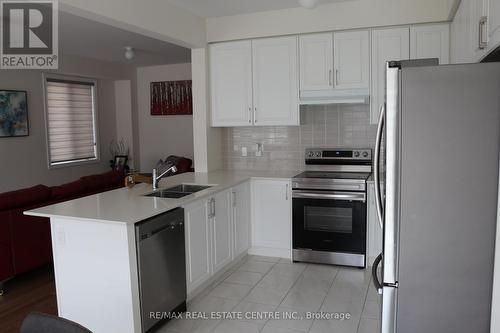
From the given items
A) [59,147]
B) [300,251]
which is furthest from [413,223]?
[59,147]

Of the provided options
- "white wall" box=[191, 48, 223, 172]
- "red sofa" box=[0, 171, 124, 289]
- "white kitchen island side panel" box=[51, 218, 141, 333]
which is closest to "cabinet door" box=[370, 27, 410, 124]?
"white wall" box=[191, 48, 223, 172]

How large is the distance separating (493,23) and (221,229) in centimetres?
272

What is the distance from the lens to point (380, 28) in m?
4.19

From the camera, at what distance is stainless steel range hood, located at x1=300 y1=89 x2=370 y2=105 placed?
168 inches

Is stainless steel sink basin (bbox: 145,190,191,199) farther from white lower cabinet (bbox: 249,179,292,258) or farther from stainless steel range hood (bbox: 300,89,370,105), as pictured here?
stainless steel range hood (bbox: 300,89,370,105)

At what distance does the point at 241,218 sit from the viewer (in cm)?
439

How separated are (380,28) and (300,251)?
240cm

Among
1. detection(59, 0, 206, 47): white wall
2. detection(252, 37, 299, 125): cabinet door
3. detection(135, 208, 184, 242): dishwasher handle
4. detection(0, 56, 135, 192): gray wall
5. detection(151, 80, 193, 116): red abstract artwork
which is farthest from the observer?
detection(151, 80, 193, 116): red abstract artwork

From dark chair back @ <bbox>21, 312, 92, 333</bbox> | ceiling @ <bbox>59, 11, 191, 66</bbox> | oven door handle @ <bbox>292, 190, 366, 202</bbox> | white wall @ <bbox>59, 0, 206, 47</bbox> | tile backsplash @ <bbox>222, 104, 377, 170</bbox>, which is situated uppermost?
ceiling @ <bbox>59, 11, 191, 66</bbox>

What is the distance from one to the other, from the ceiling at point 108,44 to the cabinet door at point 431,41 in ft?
10.5

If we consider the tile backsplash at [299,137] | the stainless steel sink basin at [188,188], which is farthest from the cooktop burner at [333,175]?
the stainless steel sink basin at [188,188]

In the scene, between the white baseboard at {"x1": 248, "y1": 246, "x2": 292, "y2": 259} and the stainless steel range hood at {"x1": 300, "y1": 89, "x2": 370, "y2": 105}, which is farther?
the white baseboard at {"x1": 248, "y1": 246, "x2": 292, "y2": 259}

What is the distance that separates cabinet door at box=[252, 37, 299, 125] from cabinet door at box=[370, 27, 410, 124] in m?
0.80

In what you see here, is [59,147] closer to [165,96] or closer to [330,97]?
[165,96]
